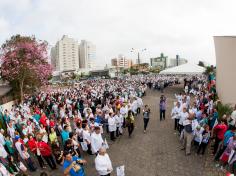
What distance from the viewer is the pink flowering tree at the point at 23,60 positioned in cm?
2033

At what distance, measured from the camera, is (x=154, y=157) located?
8742 mm

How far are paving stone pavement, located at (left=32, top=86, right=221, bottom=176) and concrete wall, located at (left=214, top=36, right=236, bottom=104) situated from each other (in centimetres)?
417

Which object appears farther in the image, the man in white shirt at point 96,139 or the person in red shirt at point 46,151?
the man in white shirt at point 96,139

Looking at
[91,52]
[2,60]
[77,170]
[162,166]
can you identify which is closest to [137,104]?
[162,166]

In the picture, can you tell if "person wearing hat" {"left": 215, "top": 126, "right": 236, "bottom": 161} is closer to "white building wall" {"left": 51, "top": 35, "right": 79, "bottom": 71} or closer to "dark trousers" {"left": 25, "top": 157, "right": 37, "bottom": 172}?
"dark trousers" {"left": 25, "top": 157, "right": 37, "bottom": 172}

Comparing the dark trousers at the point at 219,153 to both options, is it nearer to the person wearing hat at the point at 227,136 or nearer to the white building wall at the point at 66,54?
the person wearing hat at the point at 227,136

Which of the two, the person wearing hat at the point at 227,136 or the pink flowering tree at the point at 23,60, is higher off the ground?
the pink flowering tree at the point at 23,60

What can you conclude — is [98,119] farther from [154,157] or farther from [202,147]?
[202,147]

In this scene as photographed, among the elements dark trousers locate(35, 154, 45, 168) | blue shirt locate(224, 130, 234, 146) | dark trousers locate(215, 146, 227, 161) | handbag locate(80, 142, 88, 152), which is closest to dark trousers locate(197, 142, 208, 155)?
dark trousers locate(215, 146, 227, 161)

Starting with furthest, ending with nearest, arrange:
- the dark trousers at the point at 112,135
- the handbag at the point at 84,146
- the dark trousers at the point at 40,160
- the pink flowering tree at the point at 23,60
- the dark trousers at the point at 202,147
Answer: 1. the pink flowering tree at the point at 23,60
2. the dark trousers at the point at 112,135
3. the handbag at the point at 84,146
4. the dark trousers at the point at 202,147
5. the dark trousers at the point at 40,160

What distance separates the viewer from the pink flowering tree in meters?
20.3

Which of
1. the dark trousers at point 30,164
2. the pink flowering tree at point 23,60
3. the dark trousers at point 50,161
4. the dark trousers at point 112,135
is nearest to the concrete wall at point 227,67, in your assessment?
the dark trousers at point 112,135

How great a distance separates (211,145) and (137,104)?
6.56m

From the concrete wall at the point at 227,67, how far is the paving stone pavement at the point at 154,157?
4.17 metres
